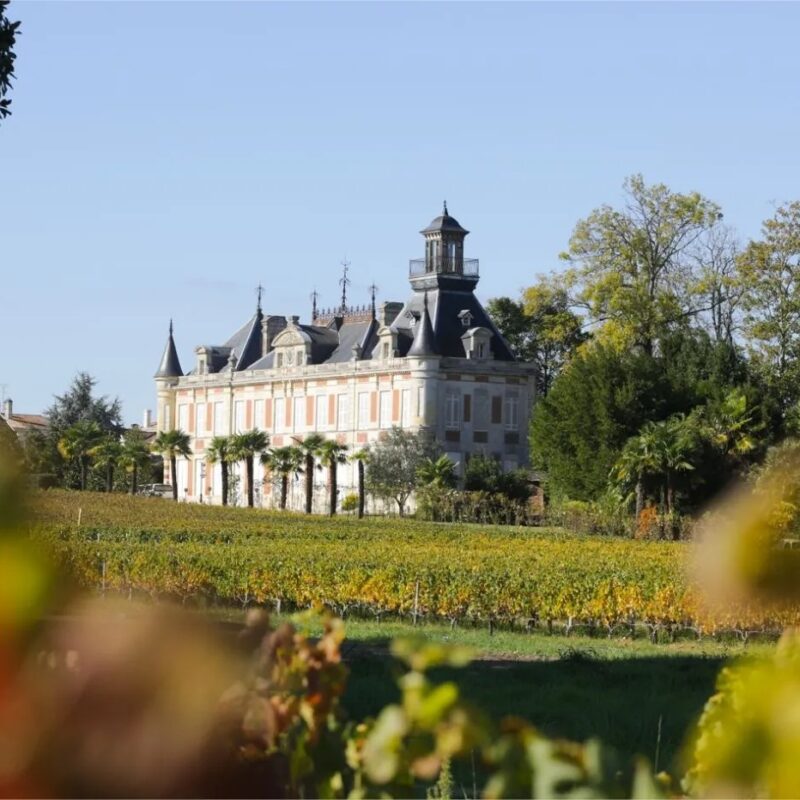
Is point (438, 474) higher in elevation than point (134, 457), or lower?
lower

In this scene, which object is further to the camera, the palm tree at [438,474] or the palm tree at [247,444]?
the palm tree at [247,444]

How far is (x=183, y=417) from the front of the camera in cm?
9112

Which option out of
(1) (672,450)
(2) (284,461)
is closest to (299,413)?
(2) (284,461)

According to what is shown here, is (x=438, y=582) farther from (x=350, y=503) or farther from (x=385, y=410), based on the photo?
(x=385, y=410)

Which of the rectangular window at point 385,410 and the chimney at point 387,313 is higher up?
the chimney at point 387,313

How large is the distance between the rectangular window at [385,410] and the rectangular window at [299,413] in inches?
231

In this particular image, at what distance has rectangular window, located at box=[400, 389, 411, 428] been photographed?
76875mm

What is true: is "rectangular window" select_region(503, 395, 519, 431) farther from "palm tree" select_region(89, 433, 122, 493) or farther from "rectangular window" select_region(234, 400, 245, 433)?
"palm tree" select_region(89, 433, 122, 493)

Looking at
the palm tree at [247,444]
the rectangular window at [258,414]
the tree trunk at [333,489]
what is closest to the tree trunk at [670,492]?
the tree trunk at [333,489]

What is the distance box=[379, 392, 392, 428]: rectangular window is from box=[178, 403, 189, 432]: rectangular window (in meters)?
15.9

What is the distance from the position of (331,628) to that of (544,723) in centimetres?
1022

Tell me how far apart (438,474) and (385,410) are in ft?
33.5

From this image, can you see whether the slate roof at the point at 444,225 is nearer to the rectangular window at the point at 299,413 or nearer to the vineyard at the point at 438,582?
the rectangular window at the point at 299,413

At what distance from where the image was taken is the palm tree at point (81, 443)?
78225 mm
